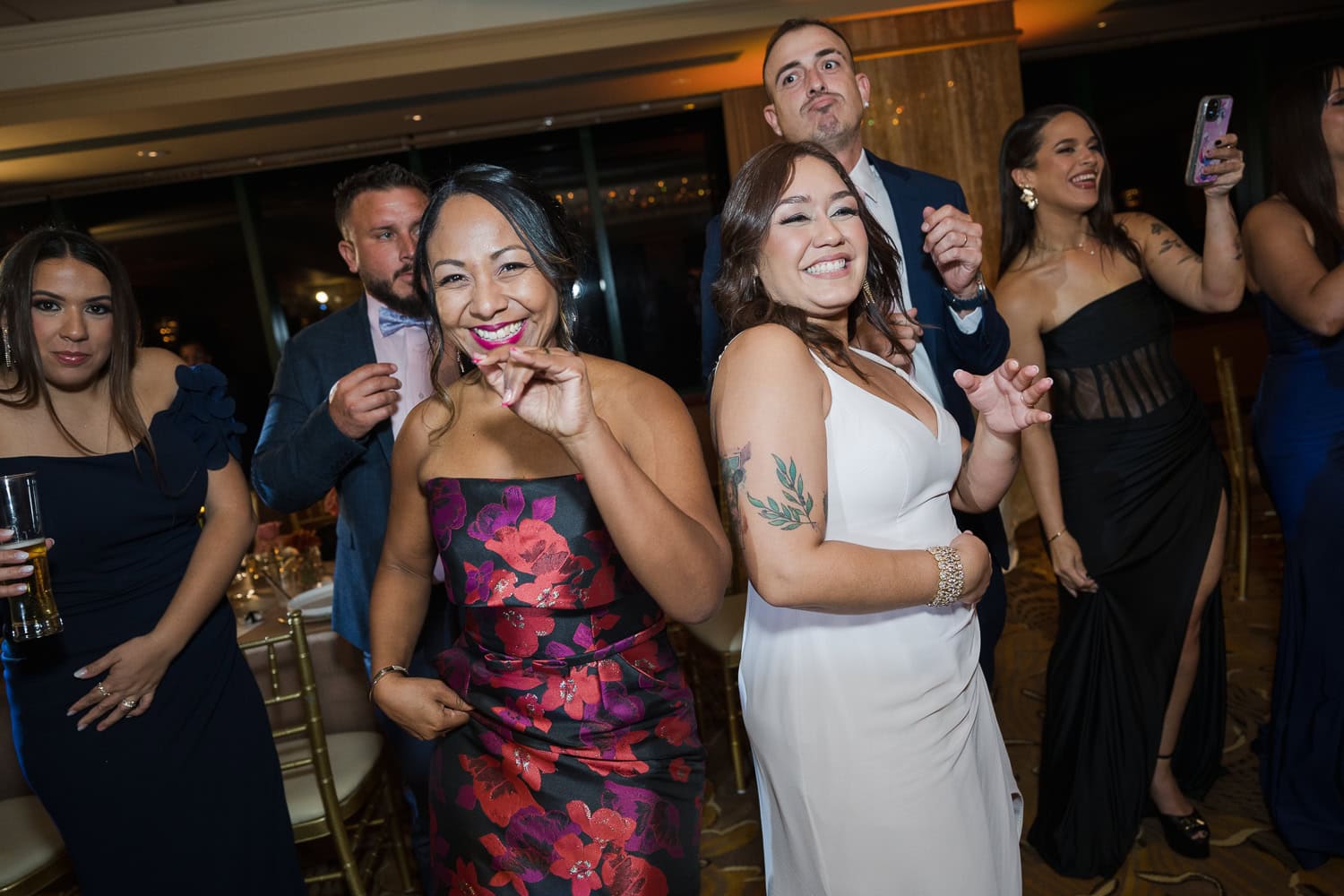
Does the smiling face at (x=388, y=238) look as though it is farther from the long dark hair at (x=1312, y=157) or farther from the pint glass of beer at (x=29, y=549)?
the long dark hair at (x=1312, y=157)

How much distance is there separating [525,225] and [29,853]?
6.87 feet

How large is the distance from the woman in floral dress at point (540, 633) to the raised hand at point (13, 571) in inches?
28.5

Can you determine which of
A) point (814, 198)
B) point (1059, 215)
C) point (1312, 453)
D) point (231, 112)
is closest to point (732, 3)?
point (231, 112)

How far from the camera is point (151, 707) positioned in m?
1.97

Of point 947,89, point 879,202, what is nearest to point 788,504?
point 879,202

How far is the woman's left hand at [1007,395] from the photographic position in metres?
1.42

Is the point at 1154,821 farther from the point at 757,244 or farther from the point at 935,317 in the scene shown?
the point at 757,244

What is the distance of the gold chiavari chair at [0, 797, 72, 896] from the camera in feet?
7.37

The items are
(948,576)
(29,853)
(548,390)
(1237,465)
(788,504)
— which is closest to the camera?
(548,390)

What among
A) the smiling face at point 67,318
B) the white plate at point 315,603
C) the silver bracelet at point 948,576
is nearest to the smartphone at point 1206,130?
the silver bracelet at point 948,576

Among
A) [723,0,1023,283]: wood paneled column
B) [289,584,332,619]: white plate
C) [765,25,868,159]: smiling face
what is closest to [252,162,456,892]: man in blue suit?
[289,584,332,619]: white plate

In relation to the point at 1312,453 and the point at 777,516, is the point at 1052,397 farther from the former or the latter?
the point at 777,516

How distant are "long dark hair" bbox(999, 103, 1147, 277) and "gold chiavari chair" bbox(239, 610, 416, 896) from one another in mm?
2121

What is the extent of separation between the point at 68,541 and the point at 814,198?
160 centimetres
